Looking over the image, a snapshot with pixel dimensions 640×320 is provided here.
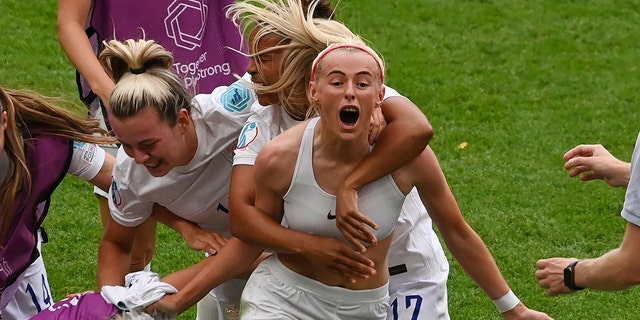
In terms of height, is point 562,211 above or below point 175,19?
below

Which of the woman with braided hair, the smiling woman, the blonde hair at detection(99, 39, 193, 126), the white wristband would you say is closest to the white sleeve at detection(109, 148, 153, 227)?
the smiling woman

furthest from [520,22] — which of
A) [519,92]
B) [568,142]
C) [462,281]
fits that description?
[462,281]

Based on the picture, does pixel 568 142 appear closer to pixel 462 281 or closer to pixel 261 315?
pixel 462 281

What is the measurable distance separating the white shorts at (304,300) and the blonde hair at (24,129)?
0.84 metres

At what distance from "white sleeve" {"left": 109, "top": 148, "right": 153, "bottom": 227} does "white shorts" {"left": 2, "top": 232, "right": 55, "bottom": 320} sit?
0.48 m

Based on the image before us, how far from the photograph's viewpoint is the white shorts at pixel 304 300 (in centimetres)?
427

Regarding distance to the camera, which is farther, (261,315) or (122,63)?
(122,63)

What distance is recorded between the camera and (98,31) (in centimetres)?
539

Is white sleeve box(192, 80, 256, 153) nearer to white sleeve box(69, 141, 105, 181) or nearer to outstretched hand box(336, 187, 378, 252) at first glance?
white sleeve box(69, 141, 105, 181)

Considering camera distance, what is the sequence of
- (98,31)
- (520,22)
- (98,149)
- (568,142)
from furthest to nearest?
(520,22), (568,142), (98,31), (98,149)

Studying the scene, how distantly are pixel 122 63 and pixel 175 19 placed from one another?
33.3 inches

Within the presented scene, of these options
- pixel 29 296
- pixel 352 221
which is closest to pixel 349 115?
pixel 352 221

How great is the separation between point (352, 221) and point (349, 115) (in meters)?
0.34

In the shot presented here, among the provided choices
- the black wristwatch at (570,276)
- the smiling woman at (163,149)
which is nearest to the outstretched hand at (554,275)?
the black wristwatch at (570,276)
